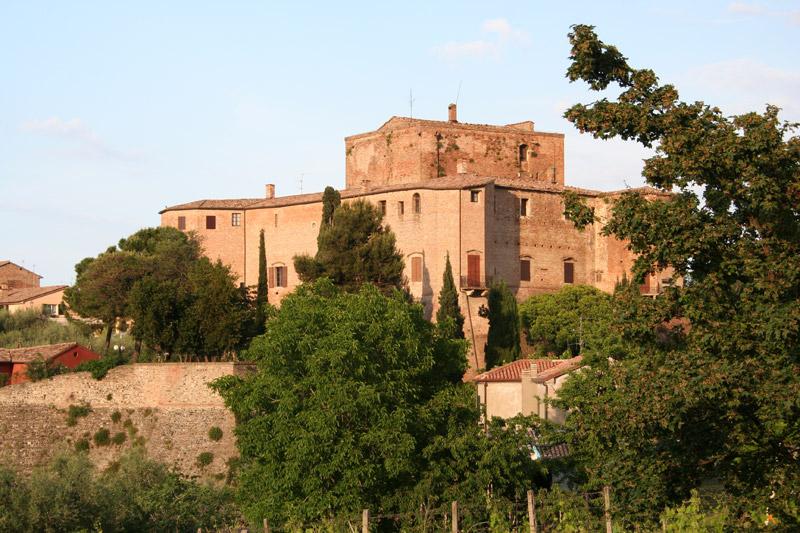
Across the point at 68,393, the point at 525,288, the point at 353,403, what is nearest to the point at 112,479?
the point at 353,403

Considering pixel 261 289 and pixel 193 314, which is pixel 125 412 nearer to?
pixel 193 314

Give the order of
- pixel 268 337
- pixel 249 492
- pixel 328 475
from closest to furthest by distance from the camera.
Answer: pixel 328 475, pixel 249 492, pixel 268 337

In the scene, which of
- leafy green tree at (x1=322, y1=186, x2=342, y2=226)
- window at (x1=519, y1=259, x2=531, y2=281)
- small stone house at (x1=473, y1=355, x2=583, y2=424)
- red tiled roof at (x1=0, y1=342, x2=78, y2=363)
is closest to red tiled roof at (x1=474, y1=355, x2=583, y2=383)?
small stone house at (x1=473, y1=355, x2=583, y2=424)

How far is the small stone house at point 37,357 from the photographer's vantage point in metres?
43.8

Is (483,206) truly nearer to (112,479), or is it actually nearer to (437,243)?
(437,243)

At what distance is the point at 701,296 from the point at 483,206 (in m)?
39.6

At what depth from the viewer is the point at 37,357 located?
4372cm

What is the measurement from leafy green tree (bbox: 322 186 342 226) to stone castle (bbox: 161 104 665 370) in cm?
184

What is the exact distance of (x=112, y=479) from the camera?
31.3 m

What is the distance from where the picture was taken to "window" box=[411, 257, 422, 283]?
169 ft

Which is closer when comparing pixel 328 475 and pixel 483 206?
pixel 328 475

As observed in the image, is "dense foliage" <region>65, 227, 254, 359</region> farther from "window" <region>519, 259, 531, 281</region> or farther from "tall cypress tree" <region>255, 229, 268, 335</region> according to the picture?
"window" <region>519, 259, 531, 281</region>

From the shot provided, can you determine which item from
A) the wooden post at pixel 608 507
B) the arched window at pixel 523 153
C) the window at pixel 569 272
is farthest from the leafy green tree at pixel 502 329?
the wooden post at pixel 608 507

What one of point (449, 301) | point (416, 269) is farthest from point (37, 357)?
point (416, 269)
